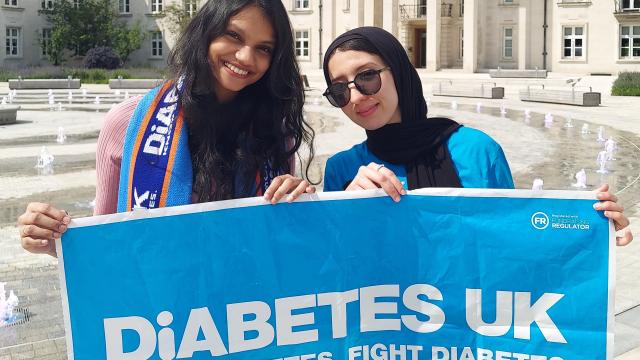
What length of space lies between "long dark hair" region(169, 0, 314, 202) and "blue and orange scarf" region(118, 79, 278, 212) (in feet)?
0.19

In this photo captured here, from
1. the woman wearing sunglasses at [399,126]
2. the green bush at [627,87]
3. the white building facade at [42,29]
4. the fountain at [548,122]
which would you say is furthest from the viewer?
the white building facade at [42,29]

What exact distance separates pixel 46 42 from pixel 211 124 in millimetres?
55568

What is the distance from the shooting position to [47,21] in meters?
55.7

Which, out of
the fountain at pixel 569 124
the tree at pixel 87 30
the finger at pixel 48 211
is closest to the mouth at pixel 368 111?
the finger at pixel 48 211

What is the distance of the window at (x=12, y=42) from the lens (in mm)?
53438

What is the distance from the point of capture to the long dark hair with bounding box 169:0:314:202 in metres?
2.54

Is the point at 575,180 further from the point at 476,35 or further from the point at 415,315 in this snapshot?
the point at 476,35

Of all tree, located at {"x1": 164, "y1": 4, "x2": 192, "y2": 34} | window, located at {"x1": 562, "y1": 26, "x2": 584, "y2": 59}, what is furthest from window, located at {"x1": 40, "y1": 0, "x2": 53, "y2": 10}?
window, located at {"x1": 562, "y1": 26, "x2": 584, "y2": 59}

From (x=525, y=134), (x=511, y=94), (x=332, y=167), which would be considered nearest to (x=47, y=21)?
(x=511, y=94)

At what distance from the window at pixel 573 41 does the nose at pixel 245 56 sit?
1820 inches

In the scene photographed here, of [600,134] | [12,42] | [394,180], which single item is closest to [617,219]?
[394,180]

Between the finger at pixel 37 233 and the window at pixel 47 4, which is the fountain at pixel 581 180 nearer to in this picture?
the finger at pixel 37 233

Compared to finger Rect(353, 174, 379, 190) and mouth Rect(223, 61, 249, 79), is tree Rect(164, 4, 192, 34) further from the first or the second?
finger Rect(353, 174, 379, 190)

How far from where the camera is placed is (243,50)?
2521 millimetres
